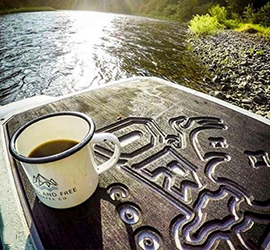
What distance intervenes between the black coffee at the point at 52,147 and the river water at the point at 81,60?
2332mm

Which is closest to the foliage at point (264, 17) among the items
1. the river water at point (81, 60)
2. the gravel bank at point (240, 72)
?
the gravel bank at point (240, 72)

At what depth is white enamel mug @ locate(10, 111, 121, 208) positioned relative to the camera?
0.45m

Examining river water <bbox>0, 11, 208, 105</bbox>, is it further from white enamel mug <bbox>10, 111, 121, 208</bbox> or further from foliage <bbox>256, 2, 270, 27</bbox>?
foliage <bbox>256, 2, 270, 27</bbox>

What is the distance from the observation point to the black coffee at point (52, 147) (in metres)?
0.51

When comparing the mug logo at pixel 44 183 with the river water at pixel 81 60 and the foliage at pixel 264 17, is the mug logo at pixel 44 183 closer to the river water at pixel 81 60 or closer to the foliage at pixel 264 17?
the river water at pixel 81 60

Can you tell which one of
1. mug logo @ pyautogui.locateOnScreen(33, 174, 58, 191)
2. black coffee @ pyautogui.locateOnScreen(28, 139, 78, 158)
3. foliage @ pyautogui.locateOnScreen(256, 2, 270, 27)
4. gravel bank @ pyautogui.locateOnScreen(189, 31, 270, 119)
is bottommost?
gravel bank @ pyautogui.locateOnScreen(189, 31, 270, 119)

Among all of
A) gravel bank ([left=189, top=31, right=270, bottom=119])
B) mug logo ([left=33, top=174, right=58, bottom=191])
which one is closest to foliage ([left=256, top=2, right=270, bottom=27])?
gravel bank ([left=189, top=31, right=270, bottom=119])

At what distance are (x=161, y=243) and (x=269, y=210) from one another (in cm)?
28

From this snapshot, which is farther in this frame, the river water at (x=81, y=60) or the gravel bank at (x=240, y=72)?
the river water at (x=81, y=60)

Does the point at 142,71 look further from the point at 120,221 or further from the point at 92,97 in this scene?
the point at 120,221

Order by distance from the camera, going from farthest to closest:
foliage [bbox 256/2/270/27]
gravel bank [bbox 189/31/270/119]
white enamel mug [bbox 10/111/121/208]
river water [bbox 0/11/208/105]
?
foliage [bbox 256/2/270/27]
river water [bbox 0/11/208/105]
gravel bank [bbox 189/31/270/119]
white enamel mug [bbox 10/111/121/208]

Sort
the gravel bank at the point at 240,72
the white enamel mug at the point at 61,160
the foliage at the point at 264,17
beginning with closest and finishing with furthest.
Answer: the white enamel mug at the point at 61,160, the gravel bank at the point at 240,72, the foliage at the point at 264,17

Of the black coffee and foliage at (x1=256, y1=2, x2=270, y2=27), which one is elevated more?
foliage at (x1=256, y1=2, x2=270, y2=27)

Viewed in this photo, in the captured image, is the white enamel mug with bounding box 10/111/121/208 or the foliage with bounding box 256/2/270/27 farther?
the foliage with bounding box 256/2/270/27
